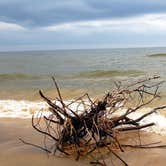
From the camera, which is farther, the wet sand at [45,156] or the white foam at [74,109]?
the white foam at [74,109]

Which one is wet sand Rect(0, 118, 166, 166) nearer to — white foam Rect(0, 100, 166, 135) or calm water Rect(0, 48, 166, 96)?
white foam Rect(0, 100, 166, 135)

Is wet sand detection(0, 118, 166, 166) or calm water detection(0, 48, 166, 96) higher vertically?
wet sand detection(0, 118, 166, 166)

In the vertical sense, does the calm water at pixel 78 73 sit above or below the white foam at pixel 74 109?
below

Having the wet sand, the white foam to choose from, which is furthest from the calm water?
the wet sand

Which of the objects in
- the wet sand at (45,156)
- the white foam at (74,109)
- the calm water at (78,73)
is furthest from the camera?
the calm water at (78,73)

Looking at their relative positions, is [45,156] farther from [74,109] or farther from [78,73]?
[78,73]

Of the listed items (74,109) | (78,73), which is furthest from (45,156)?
(78,73)

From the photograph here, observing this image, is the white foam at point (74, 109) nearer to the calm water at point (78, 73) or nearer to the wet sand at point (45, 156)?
the wet sand at point (45, 156)

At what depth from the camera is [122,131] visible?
6793mm

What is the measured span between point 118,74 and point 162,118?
19596 mm

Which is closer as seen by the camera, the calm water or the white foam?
the white foam

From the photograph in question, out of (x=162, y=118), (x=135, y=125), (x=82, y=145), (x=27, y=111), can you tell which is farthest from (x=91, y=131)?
(x=27, y=111)

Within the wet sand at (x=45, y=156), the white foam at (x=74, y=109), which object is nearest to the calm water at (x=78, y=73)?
the white foam at (x=74, y=109)

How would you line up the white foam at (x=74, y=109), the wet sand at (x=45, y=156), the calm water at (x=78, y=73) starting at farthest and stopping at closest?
the calm water at (x=78, y=73) < the white foam at (x=74, y=109) < the wet sand at (x=45, y=156)
